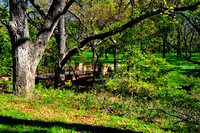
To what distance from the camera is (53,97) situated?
6.88 meters

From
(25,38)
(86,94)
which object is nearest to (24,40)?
(25,38)

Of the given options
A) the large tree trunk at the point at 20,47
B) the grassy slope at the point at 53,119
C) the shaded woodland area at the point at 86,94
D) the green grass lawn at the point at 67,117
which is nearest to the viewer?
the grassy slope at the point at 53,119

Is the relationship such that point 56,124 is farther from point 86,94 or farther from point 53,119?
point 86,94

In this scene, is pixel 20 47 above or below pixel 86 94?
above

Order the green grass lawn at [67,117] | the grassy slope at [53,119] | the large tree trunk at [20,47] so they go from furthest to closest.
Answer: the large tree trunk at [20,47]
the green grass lawn at [67,117]
the grassy slope at [53,119]

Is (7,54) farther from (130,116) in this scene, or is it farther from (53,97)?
(130,116)

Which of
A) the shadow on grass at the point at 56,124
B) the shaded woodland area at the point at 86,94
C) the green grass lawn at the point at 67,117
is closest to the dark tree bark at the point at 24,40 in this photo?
the shaded woodland area at the point at 86,94

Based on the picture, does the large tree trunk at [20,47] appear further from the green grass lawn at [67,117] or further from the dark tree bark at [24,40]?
the green grass lawn at [67,117]

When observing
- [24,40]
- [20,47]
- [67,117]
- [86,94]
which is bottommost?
[67,117]

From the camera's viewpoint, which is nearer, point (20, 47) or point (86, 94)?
point (20, 47)

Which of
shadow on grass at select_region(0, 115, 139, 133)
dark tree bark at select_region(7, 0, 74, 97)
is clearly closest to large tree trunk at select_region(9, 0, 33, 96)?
dark tree bark at select_region(7, 0, 74, 97)

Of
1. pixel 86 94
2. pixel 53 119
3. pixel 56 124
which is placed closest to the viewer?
pixel 56 124

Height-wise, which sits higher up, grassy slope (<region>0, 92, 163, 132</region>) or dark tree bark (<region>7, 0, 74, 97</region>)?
dark tree bark (<region>7, 0, 74, 97</region>)

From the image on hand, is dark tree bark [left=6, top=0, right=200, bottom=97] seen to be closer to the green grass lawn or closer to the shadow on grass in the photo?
the green grass lawn
